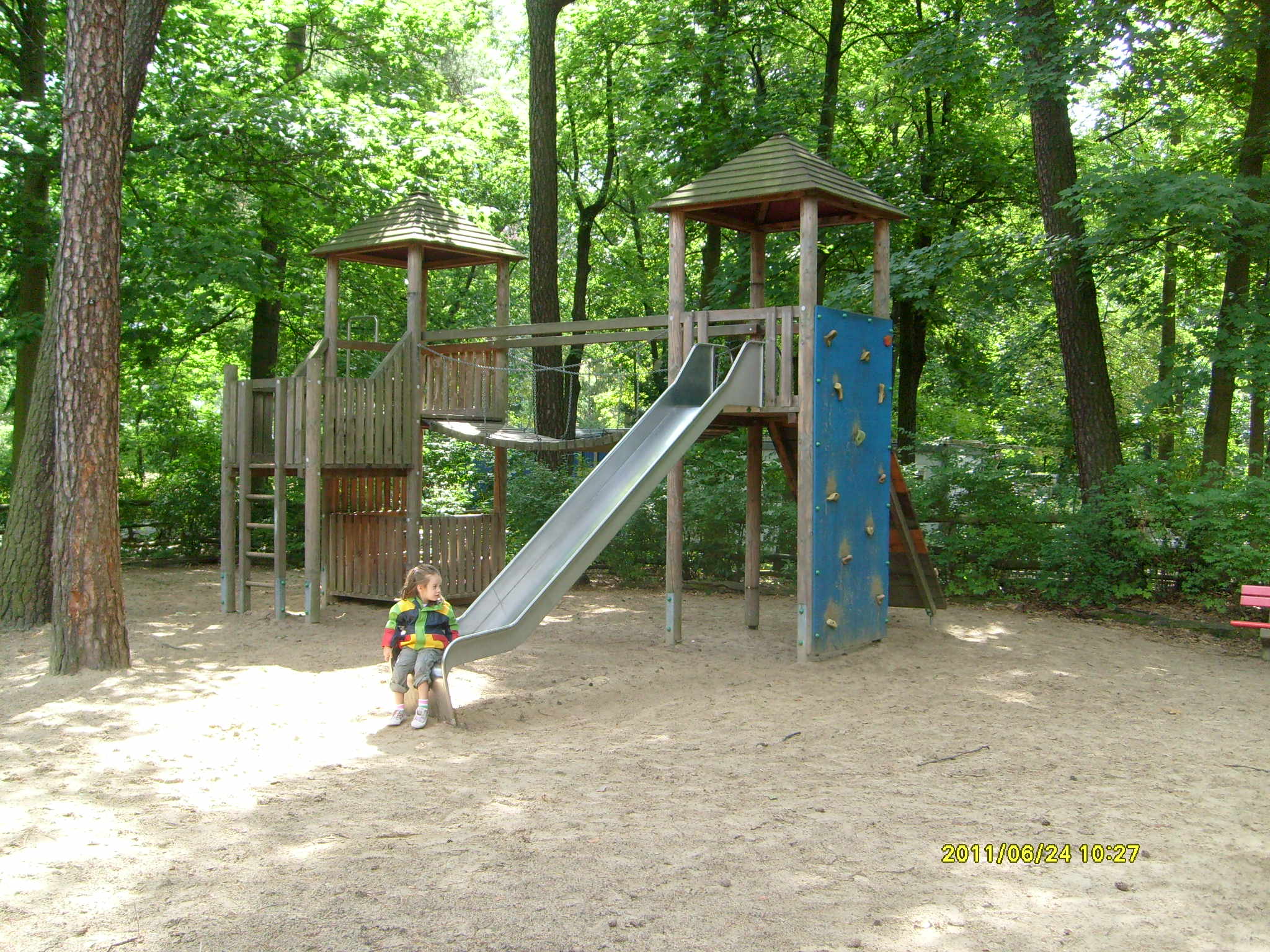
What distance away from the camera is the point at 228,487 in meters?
12.0

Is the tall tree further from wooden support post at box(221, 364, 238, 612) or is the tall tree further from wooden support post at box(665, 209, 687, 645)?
wooden support post at box(665, 209, 687, 645)

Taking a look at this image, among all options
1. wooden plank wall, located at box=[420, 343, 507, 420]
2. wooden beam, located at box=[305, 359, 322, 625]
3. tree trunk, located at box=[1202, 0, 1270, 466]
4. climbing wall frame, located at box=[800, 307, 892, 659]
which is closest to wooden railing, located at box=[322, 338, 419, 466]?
wooden beam, located at box=[305, 359, 322, 625]

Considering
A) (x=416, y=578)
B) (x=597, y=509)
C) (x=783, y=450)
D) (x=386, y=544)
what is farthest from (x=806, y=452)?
(x=386, y=544)

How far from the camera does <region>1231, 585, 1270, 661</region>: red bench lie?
1005cm

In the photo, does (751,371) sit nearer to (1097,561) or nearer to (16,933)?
(1097,561)

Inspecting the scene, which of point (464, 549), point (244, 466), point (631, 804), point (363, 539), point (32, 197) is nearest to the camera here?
point (631, 804)

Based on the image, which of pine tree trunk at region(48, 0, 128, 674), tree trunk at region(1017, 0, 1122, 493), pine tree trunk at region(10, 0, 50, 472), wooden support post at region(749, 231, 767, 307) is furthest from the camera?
pine tree trunk at region(10, 0, 50, 472)

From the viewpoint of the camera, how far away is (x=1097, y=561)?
12.6 metres

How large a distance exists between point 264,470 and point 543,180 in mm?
6103

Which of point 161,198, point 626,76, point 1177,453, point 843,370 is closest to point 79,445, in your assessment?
point 843,370

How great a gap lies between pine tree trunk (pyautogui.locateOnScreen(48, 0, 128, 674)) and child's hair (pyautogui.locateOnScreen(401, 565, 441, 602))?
258 cm

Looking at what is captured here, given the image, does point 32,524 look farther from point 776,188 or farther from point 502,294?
point 776,188

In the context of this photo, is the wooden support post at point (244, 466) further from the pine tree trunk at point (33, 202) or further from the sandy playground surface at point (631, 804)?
the pine tree trunk at point (33, 202)

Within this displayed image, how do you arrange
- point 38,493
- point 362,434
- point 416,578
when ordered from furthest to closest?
1. point 362,434
2. point 38,493
3. point 416,578
